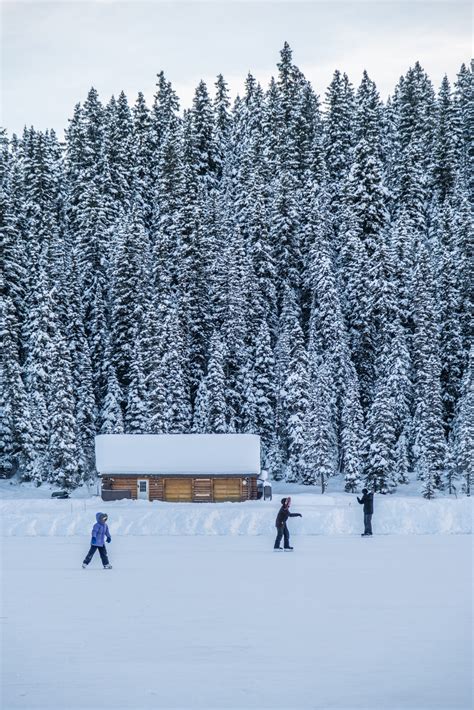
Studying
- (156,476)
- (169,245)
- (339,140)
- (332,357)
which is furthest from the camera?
(339,140)

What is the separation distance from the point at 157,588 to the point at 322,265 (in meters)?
49.3

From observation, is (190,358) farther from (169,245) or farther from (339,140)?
(339,140)

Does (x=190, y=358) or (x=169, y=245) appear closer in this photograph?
(x=190, y=358)

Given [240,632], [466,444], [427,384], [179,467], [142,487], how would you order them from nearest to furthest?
1. [240,632]
2. [179,467]
3. [142,487]
4. [466,444]
5. [427,384]

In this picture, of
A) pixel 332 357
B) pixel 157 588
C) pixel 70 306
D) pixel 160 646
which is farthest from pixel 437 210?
pixel 160 646

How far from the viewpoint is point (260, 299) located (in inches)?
2571

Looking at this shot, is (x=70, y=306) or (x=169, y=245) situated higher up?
(x=169, y=245)

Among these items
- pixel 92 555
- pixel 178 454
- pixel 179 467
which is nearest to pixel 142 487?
pixel 179 467

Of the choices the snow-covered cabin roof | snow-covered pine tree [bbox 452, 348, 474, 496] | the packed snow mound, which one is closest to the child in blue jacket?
the packed snow mound

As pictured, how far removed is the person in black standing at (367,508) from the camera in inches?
1052

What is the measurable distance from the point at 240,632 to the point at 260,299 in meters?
53.6

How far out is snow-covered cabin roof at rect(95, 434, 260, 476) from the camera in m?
45.3

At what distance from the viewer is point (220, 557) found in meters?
22.1

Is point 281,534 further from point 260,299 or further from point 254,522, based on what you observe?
point 260,299
